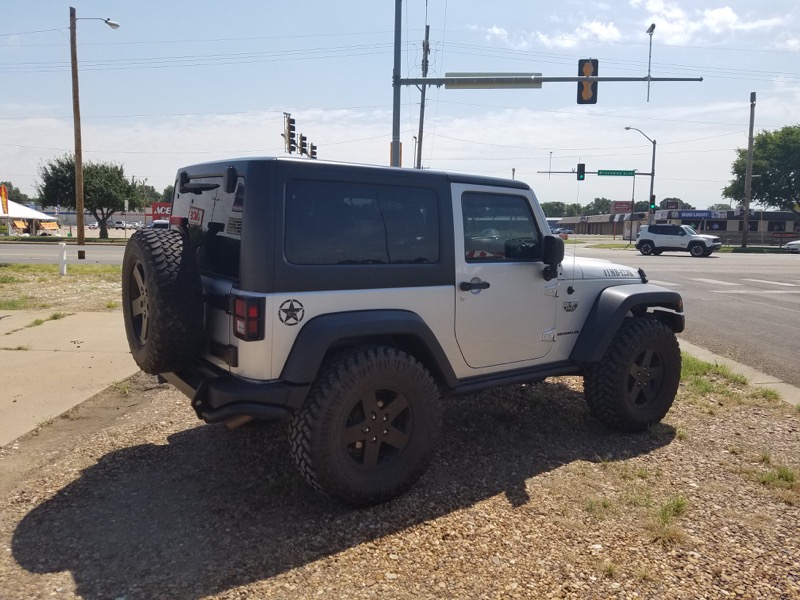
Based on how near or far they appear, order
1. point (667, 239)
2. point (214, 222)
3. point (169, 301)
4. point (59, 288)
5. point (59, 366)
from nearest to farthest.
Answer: point (169, 301), point (214, 222), point (59, 366), point (59, 288), point (667, 239)

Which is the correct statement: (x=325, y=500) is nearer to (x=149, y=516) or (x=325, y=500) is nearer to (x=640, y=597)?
(x=149, y=516)

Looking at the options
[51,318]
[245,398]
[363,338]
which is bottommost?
[51,318]

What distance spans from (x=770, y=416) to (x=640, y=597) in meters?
3.46

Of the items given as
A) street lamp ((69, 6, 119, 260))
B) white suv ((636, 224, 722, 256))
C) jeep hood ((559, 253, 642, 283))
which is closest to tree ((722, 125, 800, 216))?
white suv ((636, 224, 722, 256))

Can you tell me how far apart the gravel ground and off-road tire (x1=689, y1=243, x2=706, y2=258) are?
31893 mm

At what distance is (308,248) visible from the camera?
3.42 m

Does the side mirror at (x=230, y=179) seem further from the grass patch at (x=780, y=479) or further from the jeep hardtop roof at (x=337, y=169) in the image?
the grass patch at (x=780, y=479)

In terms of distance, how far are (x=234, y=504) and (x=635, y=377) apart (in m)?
3.10

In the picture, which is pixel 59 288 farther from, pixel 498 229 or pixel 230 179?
pixel 498 229

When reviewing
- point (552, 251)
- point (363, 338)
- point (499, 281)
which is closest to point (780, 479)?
point (552, 251)

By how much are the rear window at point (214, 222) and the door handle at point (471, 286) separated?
4.53 ft

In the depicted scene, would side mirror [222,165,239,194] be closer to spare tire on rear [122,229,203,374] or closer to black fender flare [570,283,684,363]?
spare tire on rear [122,229,203,374]

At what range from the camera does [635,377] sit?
16.1 feet

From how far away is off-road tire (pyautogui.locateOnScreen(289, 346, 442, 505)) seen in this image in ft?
11.0
